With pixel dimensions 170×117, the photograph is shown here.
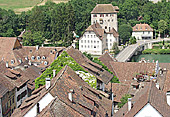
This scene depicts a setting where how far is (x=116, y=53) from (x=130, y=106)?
55.2 metres

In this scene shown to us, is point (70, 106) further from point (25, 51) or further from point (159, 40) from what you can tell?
point (159, 40)

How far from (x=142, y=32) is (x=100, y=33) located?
888 inches

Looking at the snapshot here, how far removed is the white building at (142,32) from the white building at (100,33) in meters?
10.4

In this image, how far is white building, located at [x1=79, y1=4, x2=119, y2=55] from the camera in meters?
80.0

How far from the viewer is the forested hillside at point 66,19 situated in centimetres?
8588

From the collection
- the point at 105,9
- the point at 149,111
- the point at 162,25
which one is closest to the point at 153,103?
the point at 149,111

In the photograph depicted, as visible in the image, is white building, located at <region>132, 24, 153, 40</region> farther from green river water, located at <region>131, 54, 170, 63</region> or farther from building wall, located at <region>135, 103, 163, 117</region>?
building wall, located at <region>135, 103, 163, 117</region>

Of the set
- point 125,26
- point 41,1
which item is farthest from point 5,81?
point 41,1

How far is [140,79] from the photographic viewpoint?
33.6 metres

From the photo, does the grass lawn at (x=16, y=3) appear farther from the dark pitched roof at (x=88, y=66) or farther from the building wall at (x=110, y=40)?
the dark pitched roof at (x=88, y=66)

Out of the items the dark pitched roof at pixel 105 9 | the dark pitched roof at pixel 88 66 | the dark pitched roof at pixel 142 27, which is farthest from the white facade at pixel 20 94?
the dark pitched roof at pixel 142 27

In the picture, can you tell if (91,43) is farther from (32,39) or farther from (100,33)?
(32,39)

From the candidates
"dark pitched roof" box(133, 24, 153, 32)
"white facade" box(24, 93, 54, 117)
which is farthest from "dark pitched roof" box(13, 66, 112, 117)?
"dark pitched roof" box(133, 24, 153, 32)

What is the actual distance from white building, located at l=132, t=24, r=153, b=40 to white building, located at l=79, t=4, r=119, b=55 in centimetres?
1036
